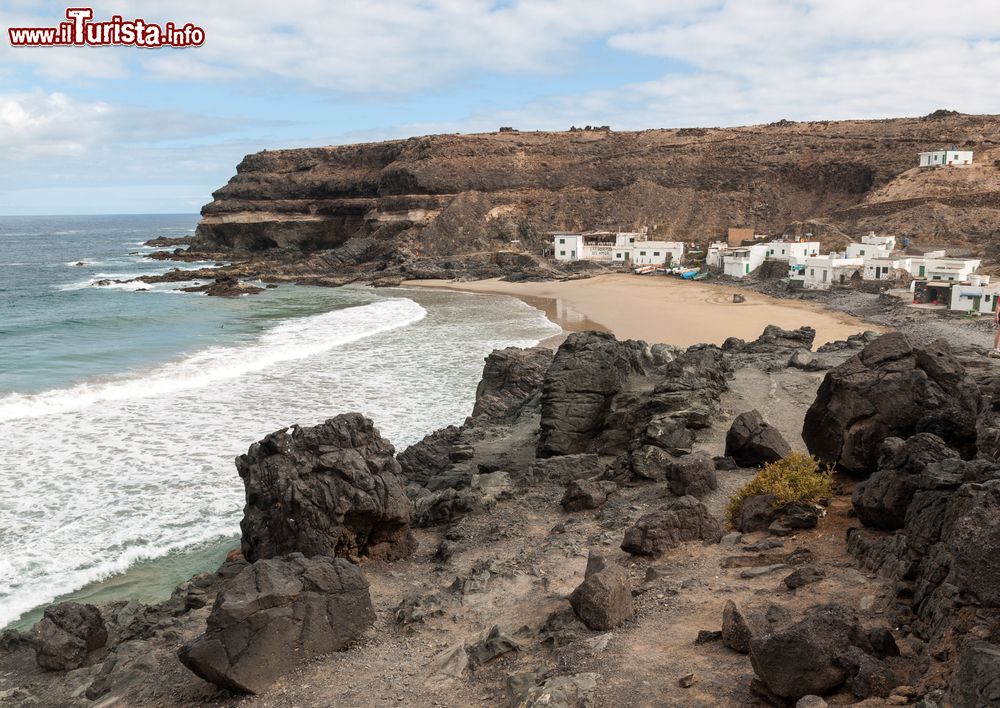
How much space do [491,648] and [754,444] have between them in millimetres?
6618

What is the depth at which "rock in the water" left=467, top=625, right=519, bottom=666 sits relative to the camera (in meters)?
7.75

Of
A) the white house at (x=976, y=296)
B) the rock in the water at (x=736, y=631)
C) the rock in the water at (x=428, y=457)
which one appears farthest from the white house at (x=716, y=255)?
the rock in the water at (x=736, y=631)

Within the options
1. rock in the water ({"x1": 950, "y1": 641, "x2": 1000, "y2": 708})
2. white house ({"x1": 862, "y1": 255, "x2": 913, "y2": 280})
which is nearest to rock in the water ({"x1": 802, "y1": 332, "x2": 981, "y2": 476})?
rock in the water ({"x1": 950, "y1": 641, "x2": 1000, "y2": 708})

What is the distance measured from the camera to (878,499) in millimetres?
8820

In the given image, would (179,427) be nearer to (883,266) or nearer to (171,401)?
(171,401)

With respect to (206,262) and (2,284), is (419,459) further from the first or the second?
(206,262)

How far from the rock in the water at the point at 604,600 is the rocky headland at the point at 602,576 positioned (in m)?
0.02

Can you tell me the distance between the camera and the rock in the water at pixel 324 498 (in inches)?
410

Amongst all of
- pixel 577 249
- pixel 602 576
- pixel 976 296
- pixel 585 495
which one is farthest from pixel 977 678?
pixel 577 249

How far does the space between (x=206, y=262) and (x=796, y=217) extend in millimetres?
56382

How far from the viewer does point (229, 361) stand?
93.1ft

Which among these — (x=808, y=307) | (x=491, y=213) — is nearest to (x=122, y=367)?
(x=808, y=307)

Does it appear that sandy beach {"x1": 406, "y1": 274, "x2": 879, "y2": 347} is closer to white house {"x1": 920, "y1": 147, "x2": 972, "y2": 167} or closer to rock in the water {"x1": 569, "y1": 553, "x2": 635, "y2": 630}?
rock in the water {"x1": 569, "y1": 553, "x2": 635, "y2": 630}

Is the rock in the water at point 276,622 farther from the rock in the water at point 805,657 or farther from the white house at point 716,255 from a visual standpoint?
the white house at point 716,255
